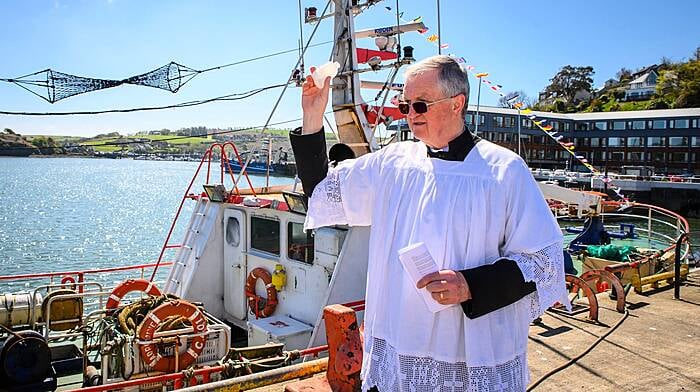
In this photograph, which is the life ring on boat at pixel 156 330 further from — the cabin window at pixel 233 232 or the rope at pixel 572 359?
the rope at pixel 572 359

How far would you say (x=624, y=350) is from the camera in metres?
5.29

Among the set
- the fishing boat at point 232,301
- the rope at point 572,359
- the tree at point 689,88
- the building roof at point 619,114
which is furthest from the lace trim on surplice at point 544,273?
the tree at point 689,88

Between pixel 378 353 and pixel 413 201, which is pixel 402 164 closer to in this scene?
pixel 413 201

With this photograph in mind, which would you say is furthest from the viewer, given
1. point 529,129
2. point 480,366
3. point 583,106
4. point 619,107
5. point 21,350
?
point 583,106

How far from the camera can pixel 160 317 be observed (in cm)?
605

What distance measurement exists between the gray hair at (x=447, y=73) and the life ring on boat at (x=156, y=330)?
4.79 metres

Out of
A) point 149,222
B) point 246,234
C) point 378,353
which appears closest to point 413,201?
point 378,353

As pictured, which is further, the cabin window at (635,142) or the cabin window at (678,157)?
the cabin window at (635,142)

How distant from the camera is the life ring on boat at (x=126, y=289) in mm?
7723

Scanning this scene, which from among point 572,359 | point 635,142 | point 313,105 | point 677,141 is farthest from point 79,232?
point 677,141

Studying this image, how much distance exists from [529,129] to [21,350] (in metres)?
51.8

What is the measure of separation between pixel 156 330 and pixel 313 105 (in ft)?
14.8

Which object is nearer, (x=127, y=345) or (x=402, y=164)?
(x=402, y=164)

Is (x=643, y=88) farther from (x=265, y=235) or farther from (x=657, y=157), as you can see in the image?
(x=265, y=235)
